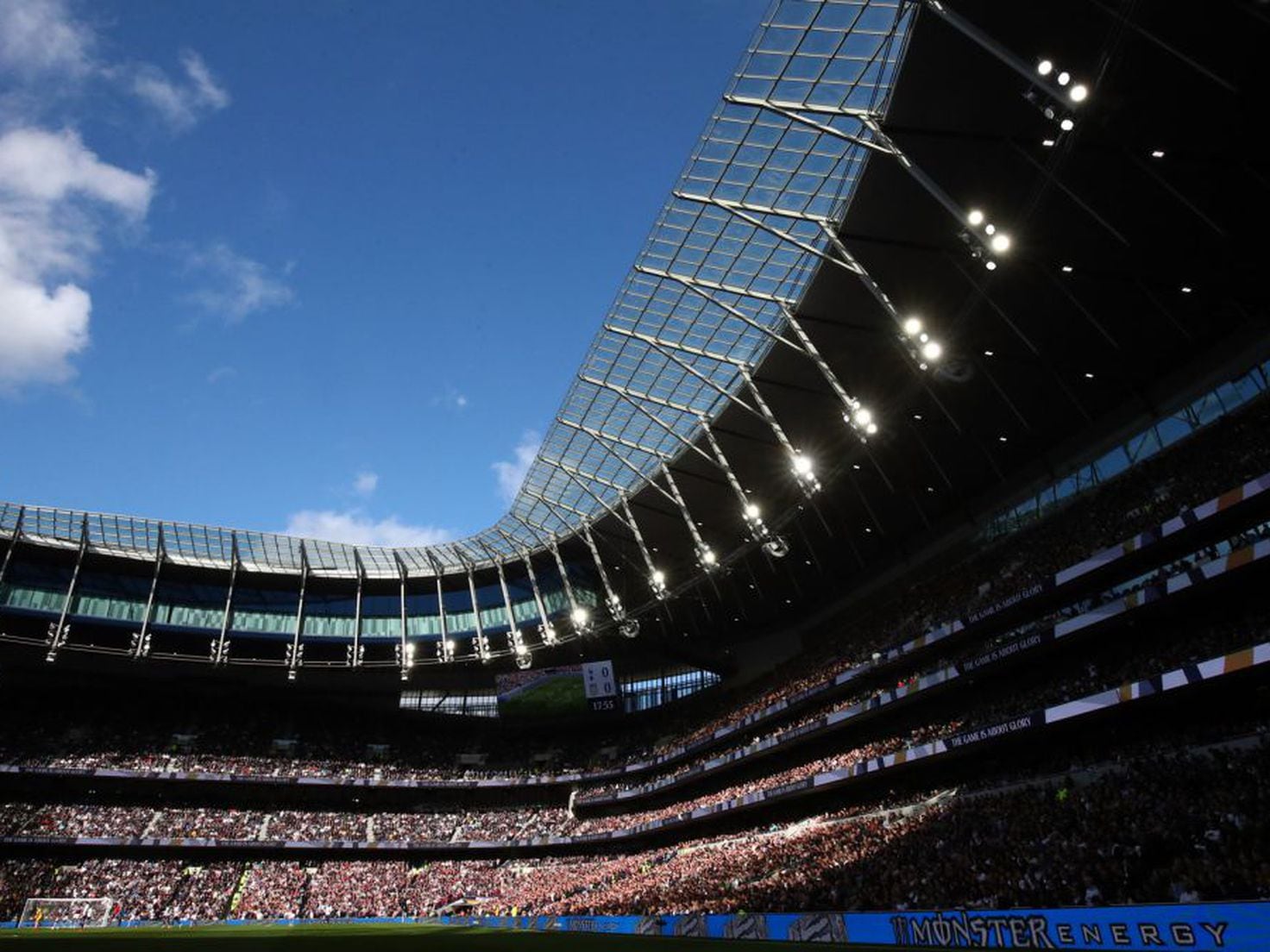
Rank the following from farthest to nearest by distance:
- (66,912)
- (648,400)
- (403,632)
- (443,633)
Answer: (403,632)
(443,633)
(66,912)
(648,400)

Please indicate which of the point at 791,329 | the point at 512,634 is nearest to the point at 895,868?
the point at 791,329

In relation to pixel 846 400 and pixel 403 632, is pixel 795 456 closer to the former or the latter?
pixel 846 400

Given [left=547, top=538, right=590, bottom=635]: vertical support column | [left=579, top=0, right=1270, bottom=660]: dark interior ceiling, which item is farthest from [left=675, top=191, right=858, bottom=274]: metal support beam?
[left=547, top=538, right=590, bottom=635]: vertical support column

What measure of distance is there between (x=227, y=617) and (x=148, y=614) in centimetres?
490

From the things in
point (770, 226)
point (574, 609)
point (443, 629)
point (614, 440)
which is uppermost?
point (614, 440)

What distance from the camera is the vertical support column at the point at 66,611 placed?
46.3 m

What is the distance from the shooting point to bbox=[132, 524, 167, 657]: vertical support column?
49000mm

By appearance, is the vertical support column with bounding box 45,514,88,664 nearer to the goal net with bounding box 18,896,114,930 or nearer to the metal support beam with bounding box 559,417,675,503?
the goal net with bounding box 18,896,114,930

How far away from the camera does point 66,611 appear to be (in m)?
47.7

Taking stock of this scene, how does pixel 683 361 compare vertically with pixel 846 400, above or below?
above

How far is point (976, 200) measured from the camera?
87.7 feet

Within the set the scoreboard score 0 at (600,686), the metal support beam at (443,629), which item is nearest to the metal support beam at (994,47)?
the scoreboard score 0 at (600,686)

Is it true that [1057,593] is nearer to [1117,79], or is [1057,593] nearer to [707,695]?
[1117,79]

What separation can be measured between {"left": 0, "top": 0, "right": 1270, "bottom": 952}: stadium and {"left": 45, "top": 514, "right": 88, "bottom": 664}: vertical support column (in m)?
0.45
